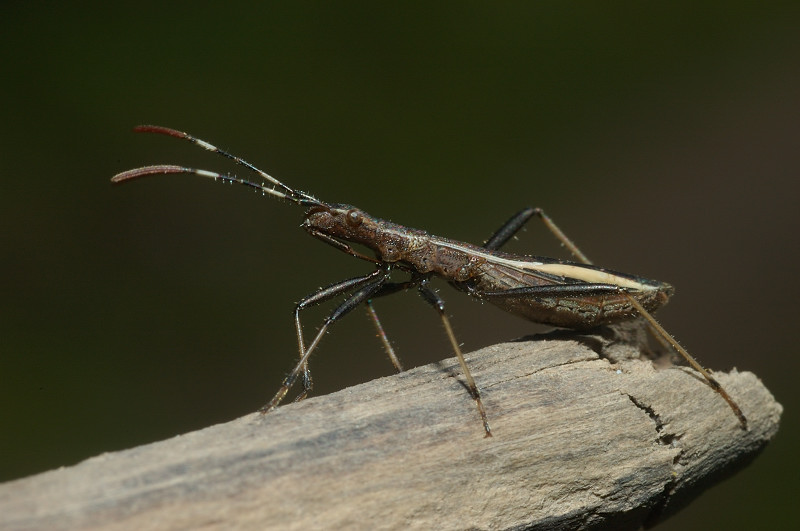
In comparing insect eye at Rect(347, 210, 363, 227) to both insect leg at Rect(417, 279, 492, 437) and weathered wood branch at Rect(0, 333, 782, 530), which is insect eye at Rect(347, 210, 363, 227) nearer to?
Result: insect leg at Rect(417, 279, 492, 437)

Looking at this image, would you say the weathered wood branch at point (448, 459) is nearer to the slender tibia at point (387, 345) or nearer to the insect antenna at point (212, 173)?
the slender tibia at point (387, 345)

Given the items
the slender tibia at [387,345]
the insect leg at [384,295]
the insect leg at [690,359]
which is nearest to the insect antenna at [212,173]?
the insect leg at [384,295]

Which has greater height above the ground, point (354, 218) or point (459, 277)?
point (354, 218)

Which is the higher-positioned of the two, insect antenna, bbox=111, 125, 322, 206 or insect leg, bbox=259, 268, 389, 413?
insect antenna, bbox=111, 125, 322, 206

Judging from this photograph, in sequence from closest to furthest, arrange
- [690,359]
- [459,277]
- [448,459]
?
[448,459], [690,359], [459,277]

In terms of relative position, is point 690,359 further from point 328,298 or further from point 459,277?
point 328,298

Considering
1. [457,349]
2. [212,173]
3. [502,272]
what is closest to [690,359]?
[502,272]

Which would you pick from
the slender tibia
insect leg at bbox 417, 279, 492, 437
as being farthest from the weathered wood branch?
the slender tibia
